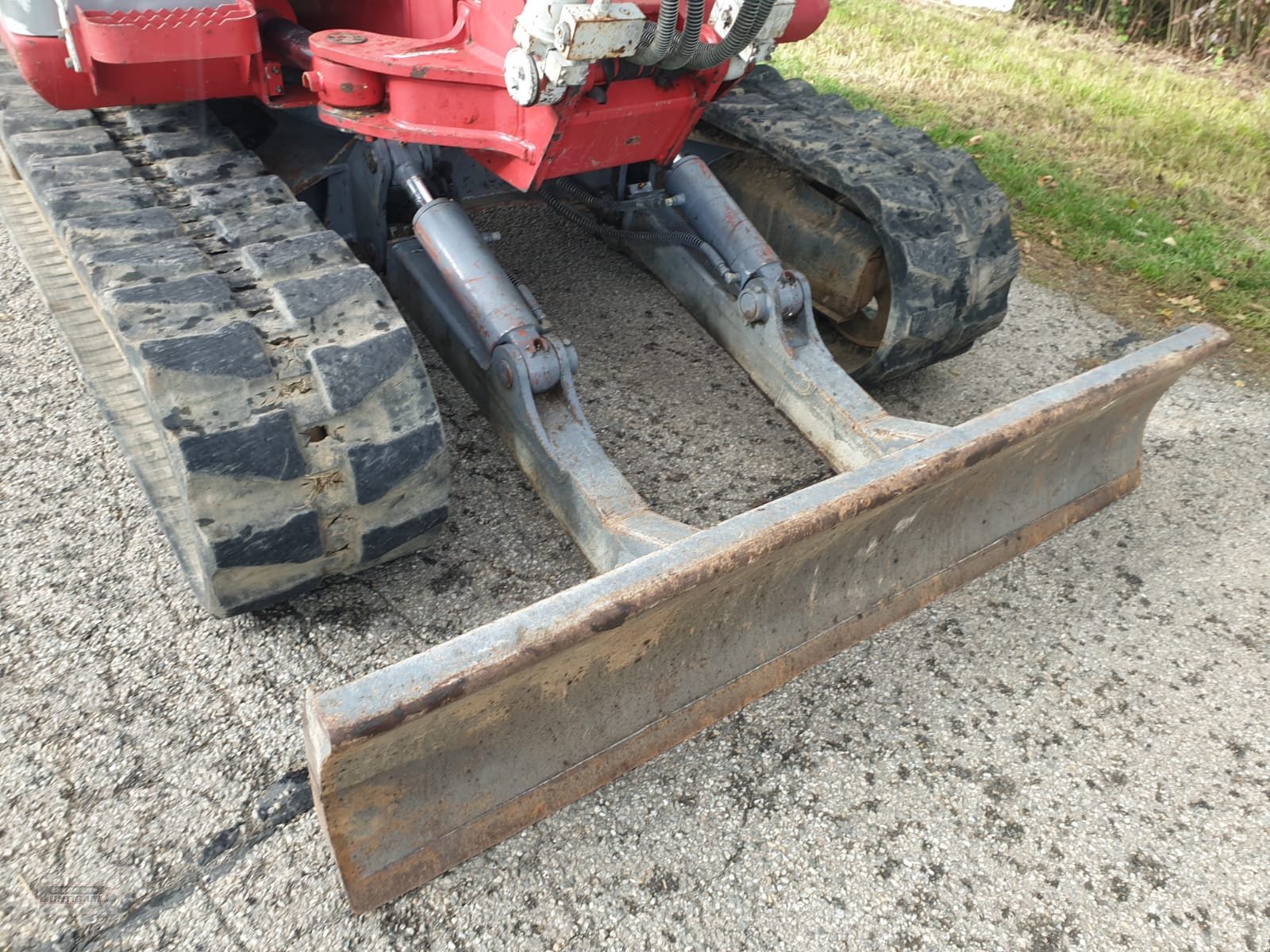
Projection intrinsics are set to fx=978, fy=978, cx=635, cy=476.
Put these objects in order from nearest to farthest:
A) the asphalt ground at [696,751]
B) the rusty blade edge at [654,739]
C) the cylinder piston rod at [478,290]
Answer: the rusty blade edge at [654,739] → the asphalt ground at [696,751] → the cylinder piston rod at [478,290]

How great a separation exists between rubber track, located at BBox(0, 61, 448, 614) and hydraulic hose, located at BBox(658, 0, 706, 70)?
86 cm

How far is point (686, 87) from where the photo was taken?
253 centimetres

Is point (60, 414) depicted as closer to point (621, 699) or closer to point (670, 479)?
point (670, 479)

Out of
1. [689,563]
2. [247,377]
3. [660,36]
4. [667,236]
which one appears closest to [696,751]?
[689,563]

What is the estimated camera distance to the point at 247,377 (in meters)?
1.98

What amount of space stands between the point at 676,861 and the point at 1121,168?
5.39 meters

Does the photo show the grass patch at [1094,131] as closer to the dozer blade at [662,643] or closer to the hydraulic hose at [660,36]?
the dozer blade at [662,643]

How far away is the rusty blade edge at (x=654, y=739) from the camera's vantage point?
1.82 m

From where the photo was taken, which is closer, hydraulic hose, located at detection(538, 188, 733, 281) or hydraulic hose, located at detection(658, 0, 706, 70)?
hydraulic hose, located at detection(658, 0, 706, 70)

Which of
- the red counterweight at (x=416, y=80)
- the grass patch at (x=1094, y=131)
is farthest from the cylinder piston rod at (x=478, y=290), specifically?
the grass patch at (x=1094, y=131)

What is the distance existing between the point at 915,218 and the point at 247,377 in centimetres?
203

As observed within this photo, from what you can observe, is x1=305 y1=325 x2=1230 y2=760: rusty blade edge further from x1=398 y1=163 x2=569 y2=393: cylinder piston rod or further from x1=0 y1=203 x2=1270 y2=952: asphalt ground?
x1=398 y1=163 x2=569 y2=393: cylinder piston rod

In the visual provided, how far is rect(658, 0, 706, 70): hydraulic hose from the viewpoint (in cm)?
212

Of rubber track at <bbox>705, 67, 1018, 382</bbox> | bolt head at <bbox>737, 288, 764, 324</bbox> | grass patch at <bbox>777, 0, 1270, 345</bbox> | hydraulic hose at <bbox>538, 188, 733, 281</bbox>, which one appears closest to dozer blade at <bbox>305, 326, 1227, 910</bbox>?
rubber track at <bbox>705, 67, 1018, 382</bbox>
